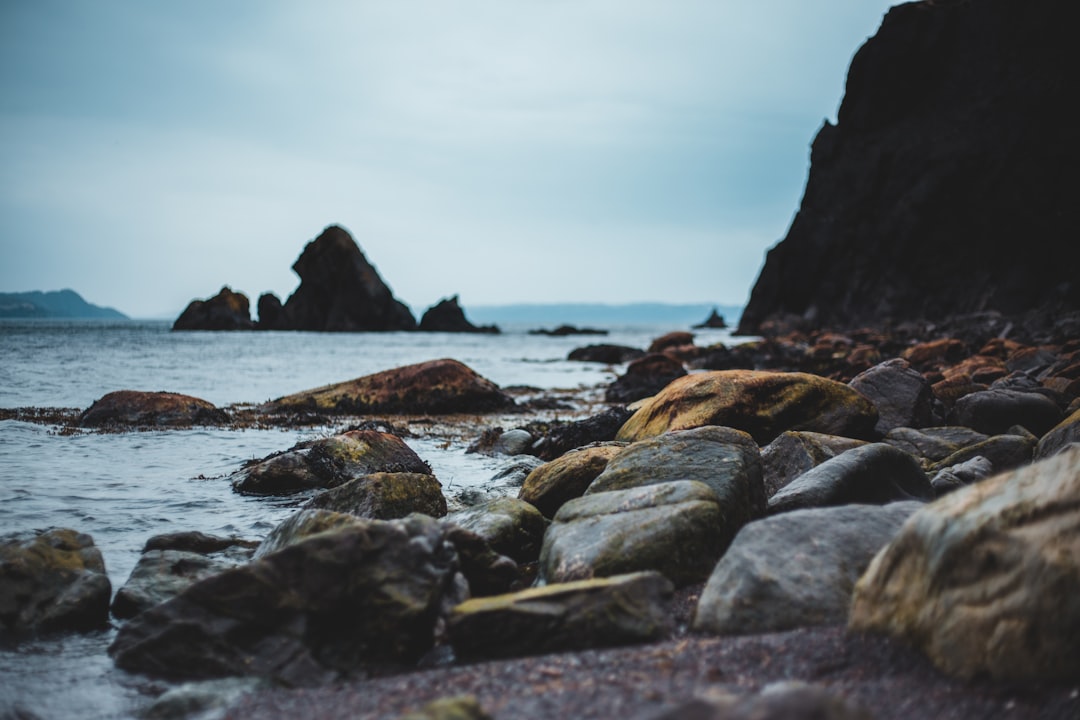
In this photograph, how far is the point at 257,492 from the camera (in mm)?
8594

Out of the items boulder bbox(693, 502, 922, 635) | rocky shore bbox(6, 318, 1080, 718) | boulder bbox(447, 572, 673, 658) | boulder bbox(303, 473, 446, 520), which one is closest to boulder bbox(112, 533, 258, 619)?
rocky shore bbox(6, 318, 1080, 718)

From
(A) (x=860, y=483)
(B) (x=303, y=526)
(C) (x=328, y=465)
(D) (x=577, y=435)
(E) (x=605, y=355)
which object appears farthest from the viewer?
(E) (x=605, y=355)

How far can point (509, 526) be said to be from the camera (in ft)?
19.9

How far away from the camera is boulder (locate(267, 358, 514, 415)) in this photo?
1684 centimetres

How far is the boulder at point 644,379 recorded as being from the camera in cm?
1922

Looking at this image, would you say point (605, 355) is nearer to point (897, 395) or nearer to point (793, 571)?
point (897, 395)

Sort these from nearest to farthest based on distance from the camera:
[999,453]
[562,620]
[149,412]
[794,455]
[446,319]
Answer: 1. [562,620]
2. [794,455]
3. [999,453]
4. [149,412]
5. [446,319]

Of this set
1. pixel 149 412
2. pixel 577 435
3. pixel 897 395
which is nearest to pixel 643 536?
pixel 577 435

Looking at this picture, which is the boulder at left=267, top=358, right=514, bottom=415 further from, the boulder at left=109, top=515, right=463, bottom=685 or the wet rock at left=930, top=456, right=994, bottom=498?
the boulder at left=109, top=515, right=463, bottom=685

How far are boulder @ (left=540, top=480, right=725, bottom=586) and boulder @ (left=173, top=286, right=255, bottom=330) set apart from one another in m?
90.1

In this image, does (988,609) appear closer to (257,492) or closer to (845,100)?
(257,492)

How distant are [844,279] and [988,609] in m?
75.7

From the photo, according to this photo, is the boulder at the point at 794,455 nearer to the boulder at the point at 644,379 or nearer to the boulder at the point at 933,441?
the boulder at the point at 933,441

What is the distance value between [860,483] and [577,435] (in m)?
5.84
